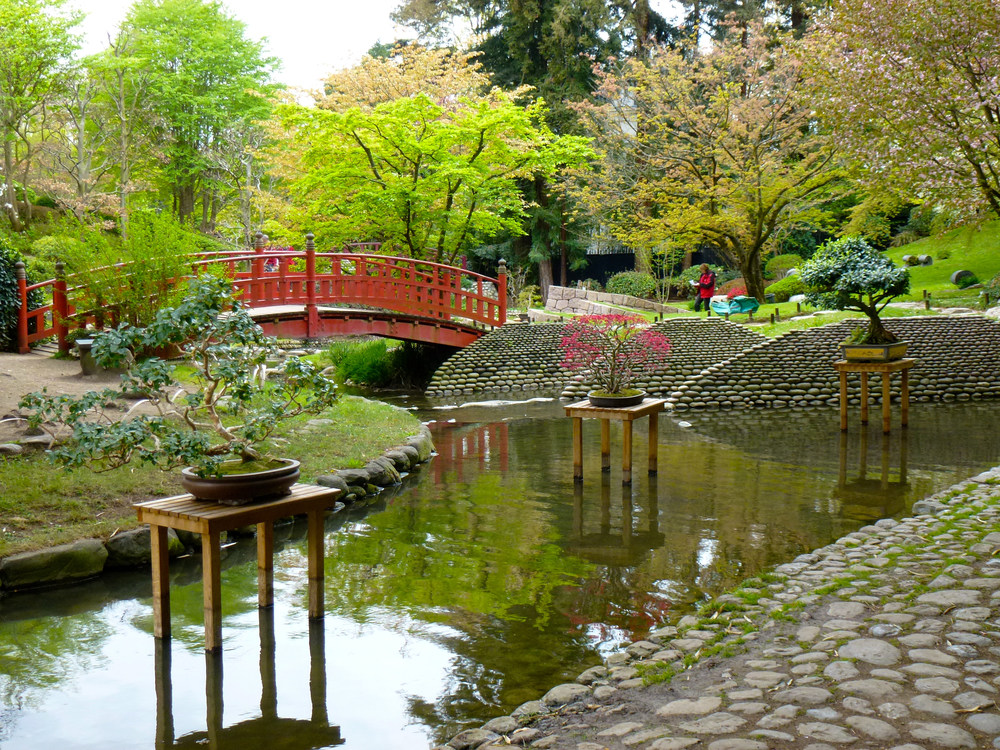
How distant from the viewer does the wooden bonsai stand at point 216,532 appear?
4.43 metres

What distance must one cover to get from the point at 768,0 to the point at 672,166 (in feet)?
29.0

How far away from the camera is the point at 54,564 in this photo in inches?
231

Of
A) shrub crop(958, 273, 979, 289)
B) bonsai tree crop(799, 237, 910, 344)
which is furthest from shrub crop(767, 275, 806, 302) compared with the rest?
bonsai tree crop(799, 237, 910, 344)

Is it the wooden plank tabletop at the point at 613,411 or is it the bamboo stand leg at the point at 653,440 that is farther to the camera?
the bamboo stand leg at the point at 653,440

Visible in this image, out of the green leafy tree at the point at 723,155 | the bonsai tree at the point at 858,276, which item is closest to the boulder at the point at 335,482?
the bonsai tree at the point at 858,276

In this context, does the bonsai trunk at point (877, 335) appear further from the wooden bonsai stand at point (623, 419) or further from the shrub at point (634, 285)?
the shrub at point (634, 285)

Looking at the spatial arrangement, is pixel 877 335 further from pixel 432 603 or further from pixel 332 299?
pixel 332 299

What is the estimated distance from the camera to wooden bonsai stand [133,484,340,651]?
14.5 feet

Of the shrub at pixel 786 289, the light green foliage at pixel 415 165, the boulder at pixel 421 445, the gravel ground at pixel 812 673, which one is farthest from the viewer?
the shrub at pixel 786 289

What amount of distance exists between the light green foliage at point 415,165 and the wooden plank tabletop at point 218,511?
12.8 meters

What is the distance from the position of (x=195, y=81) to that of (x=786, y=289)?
19892mm

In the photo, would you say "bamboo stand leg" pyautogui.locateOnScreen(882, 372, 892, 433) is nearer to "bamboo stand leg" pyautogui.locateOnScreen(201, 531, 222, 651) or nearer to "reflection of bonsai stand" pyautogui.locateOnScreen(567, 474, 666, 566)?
"reflection of bonsai stand" pyautogui.locateOnScreen(567, 474, 666, 566)

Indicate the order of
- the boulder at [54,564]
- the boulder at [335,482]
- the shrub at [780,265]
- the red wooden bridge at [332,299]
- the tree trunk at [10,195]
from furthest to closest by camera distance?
the shrub at [780,265], the tree trunk at [10,195], the red wooden bridge at [332,299], the boulder at [335,482], the boulder at [54,564]

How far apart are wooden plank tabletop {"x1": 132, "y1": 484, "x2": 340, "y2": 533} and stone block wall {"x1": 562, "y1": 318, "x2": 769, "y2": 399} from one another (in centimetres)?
1129
